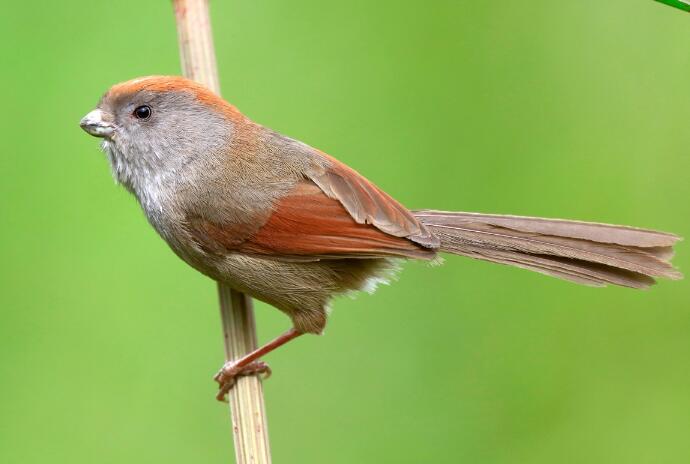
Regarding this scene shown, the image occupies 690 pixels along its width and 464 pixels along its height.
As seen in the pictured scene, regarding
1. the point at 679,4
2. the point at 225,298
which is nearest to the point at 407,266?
the point at 225,298

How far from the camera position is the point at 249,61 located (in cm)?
570

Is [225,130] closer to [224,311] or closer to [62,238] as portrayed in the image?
[224,311]

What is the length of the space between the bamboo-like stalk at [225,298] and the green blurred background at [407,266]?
948mm

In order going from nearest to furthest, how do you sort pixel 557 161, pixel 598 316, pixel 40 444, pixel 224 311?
pixel 224 311 < pixel 40 444 < pixel 598 316 < pixel 557 161

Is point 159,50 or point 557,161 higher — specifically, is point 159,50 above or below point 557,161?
above

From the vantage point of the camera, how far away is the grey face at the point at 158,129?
14.1ft

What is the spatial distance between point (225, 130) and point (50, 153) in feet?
4.96

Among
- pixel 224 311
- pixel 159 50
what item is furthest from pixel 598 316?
pixel 159 50

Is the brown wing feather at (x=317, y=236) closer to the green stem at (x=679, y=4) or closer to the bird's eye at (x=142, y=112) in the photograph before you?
the bird's eye at (x=142, y=112)

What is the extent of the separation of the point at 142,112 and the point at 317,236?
934mm

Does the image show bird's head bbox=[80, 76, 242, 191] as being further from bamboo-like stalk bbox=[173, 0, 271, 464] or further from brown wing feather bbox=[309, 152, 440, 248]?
brown wing feather bbox=[309, 152, 440, 248]

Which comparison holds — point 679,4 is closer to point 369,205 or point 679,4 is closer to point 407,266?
point 369,205

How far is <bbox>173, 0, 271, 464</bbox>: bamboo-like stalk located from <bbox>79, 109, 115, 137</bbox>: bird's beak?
0.39 metres

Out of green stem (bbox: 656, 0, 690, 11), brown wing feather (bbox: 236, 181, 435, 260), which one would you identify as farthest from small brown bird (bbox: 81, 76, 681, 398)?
green stem (bbox: 656, 0, 690, 11)
